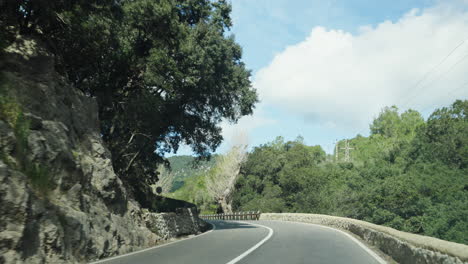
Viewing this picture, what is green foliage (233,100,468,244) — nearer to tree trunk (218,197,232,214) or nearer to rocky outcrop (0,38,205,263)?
tree trunk (218,197,232,214)

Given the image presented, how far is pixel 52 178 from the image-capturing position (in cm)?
1265

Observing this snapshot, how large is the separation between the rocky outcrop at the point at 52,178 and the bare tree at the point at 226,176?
56.6 metres

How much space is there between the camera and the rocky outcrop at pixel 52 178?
9836mm

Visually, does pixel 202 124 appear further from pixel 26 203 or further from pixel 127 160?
pixel 26 203

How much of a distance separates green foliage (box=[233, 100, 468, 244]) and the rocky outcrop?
41095mm

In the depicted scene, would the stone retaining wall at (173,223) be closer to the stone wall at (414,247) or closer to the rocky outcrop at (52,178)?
the rocky outcrop at (52,178)

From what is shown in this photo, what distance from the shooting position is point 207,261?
1093cm

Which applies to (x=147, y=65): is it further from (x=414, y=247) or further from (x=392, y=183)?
(x=392, y=183)

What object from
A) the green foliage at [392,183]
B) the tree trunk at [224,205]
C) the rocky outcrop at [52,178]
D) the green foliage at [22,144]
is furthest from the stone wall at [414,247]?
the tree trunk at [224,205]

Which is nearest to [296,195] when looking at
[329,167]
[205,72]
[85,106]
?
[329,167]

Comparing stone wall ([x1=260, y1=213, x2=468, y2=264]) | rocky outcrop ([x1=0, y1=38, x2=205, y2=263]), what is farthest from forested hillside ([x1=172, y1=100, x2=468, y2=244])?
rocky outcrop ([x1=0, y1=38, x2=205, y2=263])

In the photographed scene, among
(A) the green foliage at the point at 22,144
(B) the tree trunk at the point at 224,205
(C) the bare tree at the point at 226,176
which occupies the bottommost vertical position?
(A) the green foliage at the point at 22,144

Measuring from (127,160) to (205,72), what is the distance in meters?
8.87

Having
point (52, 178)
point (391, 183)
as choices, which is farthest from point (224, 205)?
point (52, 178)
